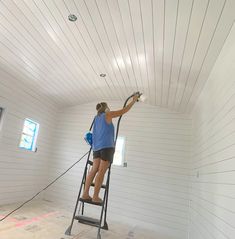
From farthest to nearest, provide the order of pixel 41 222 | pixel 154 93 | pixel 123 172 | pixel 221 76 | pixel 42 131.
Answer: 1. pixel 42 131
2. pixel 123 172
3. pixel 154 93
4. pixel 41 222
5. pixel 221 76

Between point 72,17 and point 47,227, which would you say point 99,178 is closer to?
point 47,227

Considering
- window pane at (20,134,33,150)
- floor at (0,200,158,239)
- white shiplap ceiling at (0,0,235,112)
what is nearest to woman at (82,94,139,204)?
floor at (0,200,158,239)

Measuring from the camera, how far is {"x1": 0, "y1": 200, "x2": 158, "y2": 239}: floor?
2.93m

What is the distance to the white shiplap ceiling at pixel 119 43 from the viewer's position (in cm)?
221

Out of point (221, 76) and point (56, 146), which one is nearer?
point (221, 76)

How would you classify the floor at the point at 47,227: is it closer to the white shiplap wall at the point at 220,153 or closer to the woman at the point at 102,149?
the woman at the point at 102,149

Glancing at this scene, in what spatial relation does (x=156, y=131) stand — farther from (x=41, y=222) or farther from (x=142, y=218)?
(x=41, y=222)

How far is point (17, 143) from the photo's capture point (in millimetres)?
4445

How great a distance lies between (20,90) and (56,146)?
71.9 inches

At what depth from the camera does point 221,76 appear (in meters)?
2.46

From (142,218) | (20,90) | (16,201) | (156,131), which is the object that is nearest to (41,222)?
(16,201)

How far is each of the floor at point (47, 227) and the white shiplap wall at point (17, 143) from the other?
0.38 metres

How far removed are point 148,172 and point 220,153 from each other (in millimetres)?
2640

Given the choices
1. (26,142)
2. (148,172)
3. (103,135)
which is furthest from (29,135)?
(148,172)
